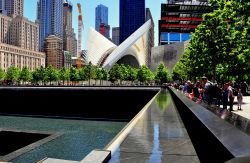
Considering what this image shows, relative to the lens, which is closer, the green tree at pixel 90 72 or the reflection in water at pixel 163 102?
the reflection in water at pixel 163 102

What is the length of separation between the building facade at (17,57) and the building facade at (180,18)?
64.0m

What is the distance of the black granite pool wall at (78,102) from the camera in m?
32.2

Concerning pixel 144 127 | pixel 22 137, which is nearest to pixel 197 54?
pixel 22 137

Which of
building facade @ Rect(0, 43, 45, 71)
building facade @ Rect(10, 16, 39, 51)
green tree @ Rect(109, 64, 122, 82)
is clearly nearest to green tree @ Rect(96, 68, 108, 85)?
green tree @ Rect(109, 64, 122, 82)

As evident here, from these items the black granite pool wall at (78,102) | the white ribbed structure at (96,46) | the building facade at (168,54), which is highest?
the white ribbed structure at (96,46)

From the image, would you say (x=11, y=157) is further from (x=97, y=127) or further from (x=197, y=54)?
(x=197, y=54)

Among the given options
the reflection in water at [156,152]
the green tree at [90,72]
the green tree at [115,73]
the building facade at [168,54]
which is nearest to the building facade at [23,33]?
the green tree at [90,72]

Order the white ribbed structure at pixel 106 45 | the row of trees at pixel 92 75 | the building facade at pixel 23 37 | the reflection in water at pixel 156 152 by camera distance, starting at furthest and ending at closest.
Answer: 1. the building facade at pixel 23 37
2. the white ribbed structure at pixel 106 45
3. the row of trees at pixel 92 75
4. the reflection in water at pixel 156 152

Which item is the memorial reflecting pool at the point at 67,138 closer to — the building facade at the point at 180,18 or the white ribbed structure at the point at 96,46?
the building facade at the point at 180,18

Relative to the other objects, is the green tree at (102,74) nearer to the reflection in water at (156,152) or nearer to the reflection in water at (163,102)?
the reflection in water at (163,102)

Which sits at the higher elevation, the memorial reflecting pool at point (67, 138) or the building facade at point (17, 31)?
the building facade at point (17, 31)

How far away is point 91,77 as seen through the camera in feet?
334

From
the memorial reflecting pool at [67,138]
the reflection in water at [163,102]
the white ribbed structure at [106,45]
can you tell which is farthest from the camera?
Result: the white ribbed structure at [106,45]

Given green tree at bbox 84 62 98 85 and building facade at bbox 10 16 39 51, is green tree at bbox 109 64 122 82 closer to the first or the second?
green tree at bbox 84 62 98 85
